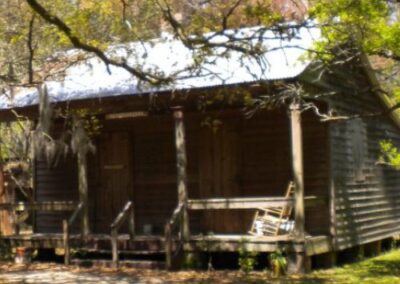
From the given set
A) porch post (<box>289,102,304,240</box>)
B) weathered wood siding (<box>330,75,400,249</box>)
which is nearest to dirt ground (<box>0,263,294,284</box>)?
porch post (<box>289,102,304,240</box>)

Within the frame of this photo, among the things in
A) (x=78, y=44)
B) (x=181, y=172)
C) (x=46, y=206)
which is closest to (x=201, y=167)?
(x=181, y=172)

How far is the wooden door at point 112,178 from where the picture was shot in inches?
696

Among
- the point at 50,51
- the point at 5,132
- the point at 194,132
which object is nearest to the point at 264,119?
the point at 194,132

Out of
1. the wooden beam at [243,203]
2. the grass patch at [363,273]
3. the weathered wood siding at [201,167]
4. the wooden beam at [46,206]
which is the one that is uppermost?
the weathered wood siding at [201,167]

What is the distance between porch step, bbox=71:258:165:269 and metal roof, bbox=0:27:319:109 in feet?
10.8

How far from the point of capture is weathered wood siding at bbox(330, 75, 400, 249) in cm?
1579

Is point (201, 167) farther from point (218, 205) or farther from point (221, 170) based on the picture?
point (218, 205)

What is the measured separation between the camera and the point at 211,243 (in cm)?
1412

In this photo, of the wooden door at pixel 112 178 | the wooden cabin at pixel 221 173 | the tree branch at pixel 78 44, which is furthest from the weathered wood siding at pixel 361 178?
the tree branch at pixel 78 44

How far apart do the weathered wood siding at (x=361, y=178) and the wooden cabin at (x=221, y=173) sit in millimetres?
43

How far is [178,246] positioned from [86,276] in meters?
1.87

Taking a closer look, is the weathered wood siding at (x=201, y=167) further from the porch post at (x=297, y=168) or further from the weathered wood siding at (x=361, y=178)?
the porch post at (x=297, y=168)

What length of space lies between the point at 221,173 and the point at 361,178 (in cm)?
342

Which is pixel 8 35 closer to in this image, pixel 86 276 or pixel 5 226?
pixel 86 276
